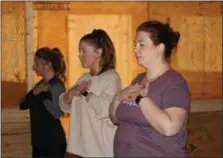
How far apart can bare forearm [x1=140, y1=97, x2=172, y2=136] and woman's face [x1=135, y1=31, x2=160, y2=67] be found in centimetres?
20

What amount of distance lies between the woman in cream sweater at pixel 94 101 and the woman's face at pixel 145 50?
27.2 inches

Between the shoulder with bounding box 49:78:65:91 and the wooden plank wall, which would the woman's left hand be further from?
the wooden plank wall

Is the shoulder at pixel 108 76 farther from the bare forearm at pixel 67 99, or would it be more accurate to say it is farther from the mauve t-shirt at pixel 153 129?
the mauve t-shirt at pixel 153 129

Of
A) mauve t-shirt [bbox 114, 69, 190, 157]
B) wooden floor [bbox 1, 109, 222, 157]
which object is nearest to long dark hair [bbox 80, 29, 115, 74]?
mauve t-shirt [bbox 114, 69, 190, 157]

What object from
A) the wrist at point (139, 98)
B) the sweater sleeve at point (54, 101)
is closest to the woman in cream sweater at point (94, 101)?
the sweater sleeve at point (54, 101)

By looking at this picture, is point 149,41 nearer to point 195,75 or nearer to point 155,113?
point 155,113

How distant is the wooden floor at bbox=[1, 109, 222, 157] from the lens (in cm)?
424

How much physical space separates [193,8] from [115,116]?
299cm

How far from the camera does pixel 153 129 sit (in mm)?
1954

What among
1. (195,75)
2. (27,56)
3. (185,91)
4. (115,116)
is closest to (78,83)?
(115,116)

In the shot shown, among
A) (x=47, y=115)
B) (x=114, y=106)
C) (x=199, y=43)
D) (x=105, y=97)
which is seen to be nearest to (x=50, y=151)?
(x=47, y=115)

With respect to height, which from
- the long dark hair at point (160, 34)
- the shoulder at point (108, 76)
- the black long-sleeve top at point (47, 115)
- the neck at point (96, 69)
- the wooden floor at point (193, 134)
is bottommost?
the wooden floor at point (193, 134)

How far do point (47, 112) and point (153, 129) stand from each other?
169cm

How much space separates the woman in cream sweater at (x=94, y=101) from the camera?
2.70m
